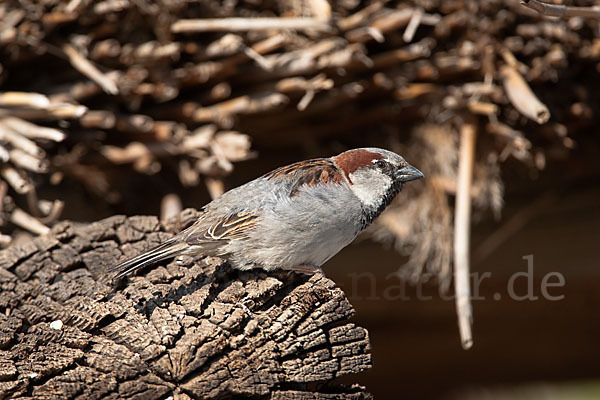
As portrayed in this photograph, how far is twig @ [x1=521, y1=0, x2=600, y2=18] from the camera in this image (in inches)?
63.3

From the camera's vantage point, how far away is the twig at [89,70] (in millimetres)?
2256

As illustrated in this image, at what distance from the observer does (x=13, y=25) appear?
2.29 metres

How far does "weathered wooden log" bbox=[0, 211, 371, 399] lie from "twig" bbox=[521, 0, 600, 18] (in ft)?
2.26

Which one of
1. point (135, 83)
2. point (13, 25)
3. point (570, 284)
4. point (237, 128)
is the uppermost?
point (13, 25)

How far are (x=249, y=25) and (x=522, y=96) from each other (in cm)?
80

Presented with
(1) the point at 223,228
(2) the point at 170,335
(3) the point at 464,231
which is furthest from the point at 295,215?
(3) the point at 464,231

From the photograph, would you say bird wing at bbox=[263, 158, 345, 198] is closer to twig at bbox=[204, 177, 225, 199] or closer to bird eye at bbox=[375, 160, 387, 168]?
bird eye at bbox=[375, 160, 387, 168]

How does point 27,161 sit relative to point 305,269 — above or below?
above

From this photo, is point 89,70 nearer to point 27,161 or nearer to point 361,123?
point 27,161

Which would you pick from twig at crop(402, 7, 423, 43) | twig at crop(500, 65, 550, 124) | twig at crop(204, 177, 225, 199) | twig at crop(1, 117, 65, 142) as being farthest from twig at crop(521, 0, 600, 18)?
twig at crop(1, 117, 65, 142)

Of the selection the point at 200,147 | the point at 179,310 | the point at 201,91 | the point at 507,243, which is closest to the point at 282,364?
the point at 179,310

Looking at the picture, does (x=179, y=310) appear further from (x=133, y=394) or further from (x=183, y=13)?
(x=183, y=13)

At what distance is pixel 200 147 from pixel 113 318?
0.92 meters

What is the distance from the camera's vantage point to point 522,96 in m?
2.31
